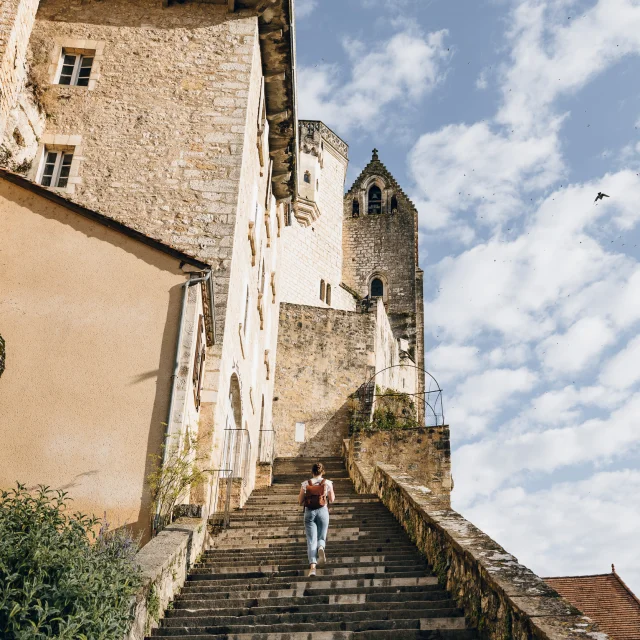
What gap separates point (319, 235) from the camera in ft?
111

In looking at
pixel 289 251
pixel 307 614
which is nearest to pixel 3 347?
pixel 307 614

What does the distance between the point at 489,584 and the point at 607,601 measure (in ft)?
45.7

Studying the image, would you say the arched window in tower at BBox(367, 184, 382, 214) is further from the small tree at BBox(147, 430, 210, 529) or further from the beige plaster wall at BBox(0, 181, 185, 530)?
the small tree at BBox(147, 430, 210, 529)

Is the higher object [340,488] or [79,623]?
[340,488]

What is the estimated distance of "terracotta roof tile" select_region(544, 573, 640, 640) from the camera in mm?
15719

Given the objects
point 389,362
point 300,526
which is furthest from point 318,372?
point 300,526

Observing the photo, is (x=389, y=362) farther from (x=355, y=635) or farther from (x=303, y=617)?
(x=355, y=635)

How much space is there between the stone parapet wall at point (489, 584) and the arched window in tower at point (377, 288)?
30375 millimetres

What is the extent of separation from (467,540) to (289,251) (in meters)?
24.7

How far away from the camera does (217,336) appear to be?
1057 cm

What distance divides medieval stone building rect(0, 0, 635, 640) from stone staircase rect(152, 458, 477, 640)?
3 cm

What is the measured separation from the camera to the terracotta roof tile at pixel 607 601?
15.7 meters

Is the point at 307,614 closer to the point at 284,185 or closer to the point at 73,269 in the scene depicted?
the point at 73,269

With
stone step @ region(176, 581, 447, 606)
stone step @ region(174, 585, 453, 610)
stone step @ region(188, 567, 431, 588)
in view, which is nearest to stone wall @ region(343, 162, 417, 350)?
stone step @ region(188, 567, 431, 588)
